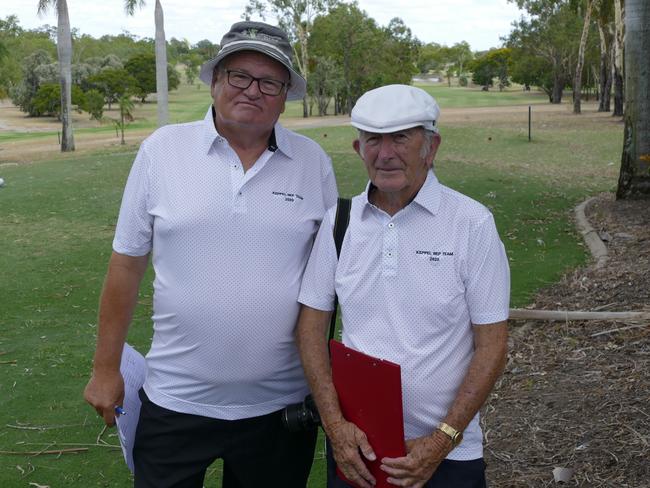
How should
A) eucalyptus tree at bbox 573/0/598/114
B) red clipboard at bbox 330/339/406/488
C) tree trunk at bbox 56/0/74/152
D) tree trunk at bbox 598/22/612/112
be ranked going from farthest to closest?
1. tree trunk at bbox 598/22/612/112
2. eucalyptus tree at bbox 573/0/598/114
3. tree trunk at bbox 56/0/74/152
4. red clipboard at bbox 330/339/406/488

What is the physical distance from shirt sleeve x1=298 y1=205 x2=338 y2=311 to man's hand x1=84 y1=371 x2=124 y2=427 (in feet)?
2.47

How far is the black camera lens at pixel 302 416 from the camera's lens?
303 centimetres

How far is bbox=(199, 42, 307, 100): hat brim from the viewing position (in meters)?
3.02

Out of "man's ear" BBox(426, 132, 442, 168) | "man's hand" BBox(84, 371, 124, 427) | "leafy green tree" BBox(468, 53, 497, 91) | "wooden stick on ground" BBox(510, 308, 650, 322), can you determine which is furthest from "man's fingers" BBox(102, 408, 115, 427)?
"leafy green tree" BBox(468, 53, 497, 91)

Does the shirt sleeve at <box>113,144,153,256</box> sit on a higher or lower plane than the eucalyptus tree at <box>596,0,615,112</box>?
lower

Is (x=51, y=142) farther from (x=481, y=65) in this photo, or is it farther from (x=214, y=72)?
(x=481, y=65)

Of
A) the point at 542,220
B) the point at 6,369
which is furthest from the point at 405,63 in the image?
the point at 6,369

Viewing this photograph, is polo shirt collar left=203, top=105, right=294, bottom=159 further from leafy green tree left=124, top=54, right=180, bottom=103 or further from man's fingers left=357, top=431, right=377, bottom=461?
leafy green tree left=124, top=54, right=180, bottom=103

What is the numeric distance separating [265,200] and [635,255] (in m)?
6.85

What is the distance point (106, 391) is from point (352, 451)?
95cm

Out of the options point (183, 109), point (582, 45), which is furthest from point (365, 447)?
point (183, 109)

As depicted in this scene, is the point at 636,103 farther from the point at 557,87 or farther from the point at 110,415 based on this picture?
the point at 557,87

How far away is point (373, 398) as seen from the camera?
8.89ft

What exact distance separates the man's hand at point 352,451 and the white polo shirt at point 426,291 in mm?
157
